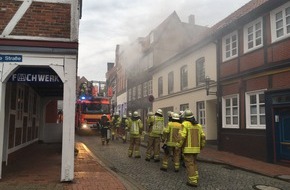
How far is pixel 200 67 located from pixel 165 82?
5.93 meters

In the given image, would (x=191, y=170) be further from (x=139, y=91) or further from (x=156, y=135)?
(x=139, y=91)

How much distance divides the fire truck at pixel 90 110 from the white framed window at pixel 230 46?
11437 millimetres

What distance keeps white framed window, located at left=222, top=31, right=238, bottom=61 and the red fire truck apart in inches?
452

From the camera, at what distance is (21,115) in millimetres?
11961

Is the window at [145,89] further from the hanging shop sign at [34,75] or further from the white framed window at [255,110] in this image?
the hanging shop sign at [34,75]

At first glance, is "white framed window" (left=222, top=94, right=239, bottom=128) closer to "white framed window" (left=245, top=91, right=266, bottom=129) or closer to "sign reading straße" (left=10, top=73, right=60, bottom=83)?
"white framed window" (left=245, top=91, right=266, bottom=129)

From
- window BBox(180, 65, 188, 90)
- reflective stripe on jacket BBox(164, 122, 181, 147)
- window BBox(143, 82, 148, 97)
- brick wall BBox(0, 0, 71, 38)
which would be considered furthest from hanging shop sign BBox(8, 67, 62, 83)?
window BBox(143, 82, 148, 97)

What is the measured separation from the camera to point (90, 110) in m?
24.2

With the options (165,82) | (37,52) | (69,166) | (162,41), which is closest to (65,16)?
(37,52)

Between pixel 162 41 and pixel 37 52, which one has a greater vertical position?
pixel 162 41

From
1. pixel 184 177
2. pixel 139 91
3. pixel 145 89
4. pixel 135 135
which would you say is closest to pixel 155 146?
pixel 135 135

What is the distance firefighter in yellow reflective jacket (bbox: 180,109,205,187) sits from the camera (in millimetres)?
8031

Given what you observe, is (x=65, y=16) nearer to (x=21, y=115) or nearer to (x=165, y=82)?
(x=21, y=115)

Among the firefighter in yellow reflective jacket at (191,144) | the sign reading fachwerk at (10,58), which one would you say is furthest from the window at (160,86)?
the sign reading fachwerk at (10,58)
